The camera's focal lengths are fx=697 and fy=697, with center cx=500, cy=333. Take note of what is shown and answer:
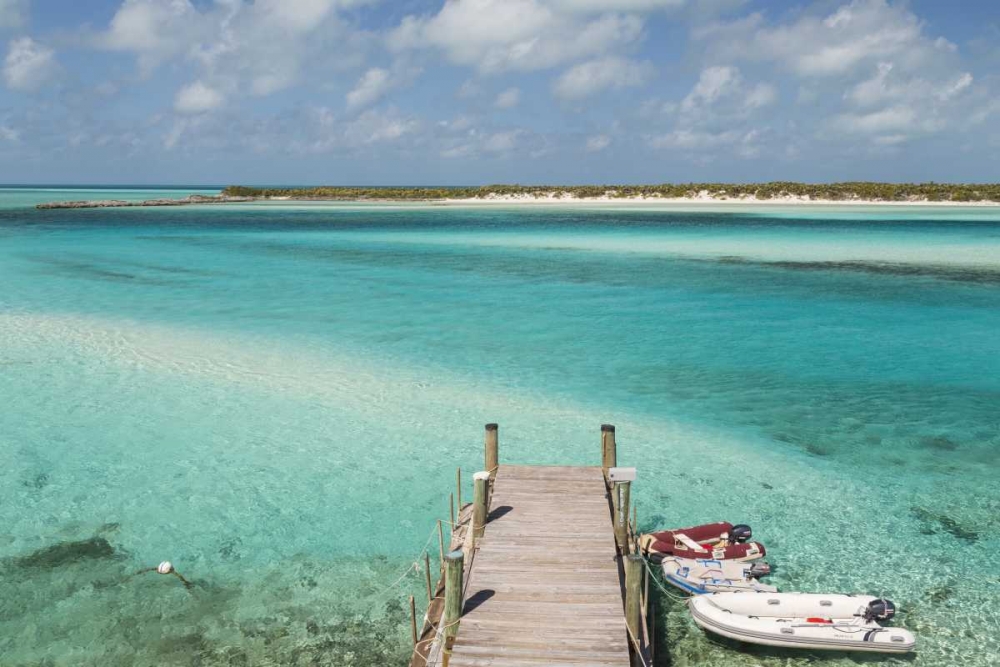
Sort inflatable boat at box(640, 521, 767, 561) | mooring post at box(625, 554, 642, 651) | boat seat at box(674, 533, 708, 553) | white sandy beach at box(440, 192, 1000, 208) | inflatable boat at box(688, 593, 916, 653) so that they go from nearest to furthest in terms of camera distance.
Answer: mooring post at box(625, 554, 642, 651)
inflatable boat at box(688, 593, 916, 653)
inflatable boat at box(640, 521, 767, 561)
boat seat at box(674, 533, 708, 553)
white sandy beach at box(440, 192, 1000, 208)

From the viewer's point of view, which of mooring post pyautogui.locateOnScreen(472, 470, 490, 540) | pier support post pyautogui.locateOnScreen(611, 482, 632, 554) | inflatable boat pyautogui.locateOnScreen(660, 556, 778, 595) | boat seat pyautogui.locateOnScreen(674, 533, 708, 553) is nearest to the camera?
mooring post pyautogui.locateOnScreen(472, 470, 490, 540)

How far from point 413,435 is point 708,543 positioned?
283 inches

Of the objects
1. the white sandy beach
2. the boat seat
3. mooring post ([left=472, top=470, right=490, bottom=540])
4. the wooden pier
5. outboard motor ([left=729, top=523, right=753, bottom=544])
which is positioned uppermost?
the white sandy beach

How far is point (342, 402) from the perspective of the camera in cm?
1786

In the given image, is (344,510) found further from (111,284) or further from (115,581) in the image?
(111,284)

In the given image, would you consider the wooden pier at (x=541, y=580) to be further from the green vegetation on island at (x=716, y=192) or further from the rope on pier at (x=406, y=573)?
the green vegetation on island at (x=716, y=192)

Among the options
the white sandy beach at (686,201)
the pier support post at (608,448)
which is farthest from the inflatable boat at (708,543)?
the white sandy beach at (686,201)

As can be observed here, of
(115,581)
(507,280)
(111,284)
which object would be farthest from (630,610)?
(111,284)

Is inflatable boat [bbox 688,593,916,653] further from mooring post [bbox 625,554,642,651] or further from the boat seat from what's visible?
mooring post [bbox 625,554,642,651]

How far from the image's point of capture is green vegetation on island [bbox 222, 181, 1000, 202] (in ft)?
332

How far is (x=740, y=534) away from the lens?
1107 cm

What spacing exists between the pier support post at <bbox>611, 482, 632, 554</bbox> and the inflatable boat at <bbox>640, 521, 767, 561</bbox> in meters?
1.16

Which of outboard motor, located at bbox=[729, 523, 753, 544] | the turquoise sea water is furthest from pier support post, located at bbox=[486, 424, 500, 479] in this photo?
outboard motor, located at bbox=[729, 523, 753, 544]

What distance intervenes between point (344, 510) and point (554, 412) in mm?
6254
